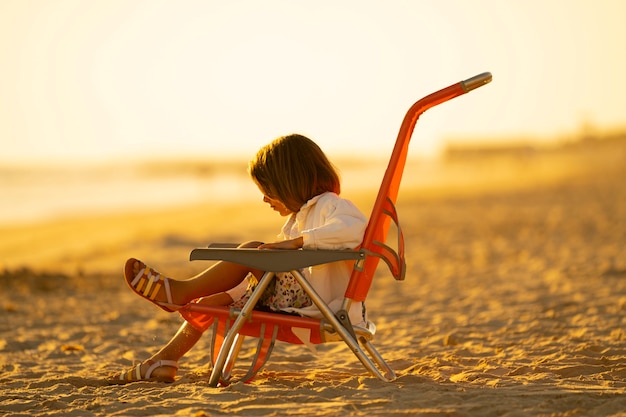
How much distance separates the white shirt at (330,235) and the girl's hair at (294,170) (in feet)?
0.21

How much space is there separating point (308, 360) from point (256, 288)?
110 centimetres

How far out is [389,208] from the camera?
3.51 metres

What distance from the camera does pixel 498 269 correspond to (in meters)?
7.96

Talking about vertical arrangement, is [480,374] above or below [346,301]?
below

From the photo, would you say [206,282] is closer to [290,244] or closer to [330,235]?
[290,244]

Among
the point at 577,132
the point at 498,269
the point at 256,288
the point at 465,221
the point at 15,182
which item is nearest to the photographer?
the point at 256,288

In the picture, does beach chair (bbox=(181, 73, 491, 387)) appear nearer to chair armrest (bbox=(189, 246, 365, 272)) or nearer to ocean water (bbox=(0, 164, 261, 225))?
chair armrest (bbox=(189, 246, 365, 272))

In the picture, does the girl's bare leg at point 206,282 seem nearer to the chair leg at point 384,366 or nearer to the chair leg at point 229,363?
the chair leg at point 229,363

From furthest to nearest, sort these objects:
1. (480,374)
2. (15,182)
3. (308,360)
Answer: (15,182)
(308,360)
(480,374)

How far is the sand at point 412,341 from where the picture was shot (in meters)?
3.14

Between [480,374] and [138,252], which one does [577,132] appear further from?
[480,374]

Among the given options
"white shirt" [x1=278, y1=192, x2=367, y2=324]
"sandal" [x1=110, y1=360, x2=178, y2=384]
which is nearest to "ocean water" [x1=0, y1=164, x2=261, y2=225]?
"sandal" [x1=110, y1=360, x2=178, y2=384]

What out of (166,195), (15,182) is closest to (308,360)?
(166,195)

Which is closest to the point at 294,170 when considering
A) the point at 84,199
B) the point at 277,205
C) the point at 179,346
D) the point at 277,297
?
the point at 277,205
